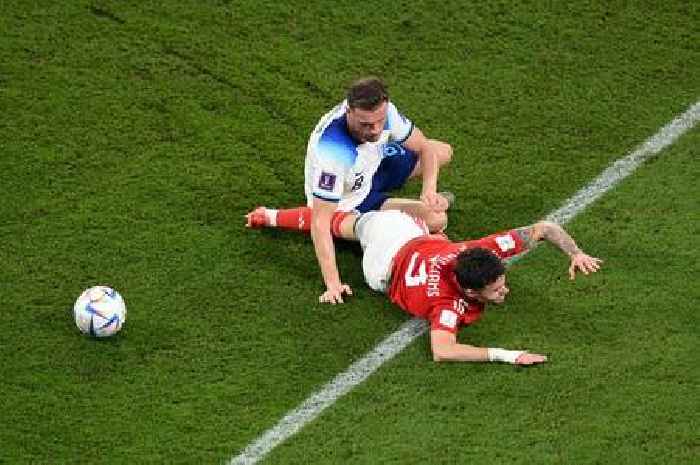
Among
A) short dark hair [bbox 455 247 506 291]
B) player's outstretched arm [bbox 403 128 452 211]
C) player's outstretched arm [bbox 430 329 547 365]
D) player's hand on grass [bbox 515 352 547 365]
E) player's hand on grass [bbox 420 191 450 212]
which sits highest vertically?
player's outstretched arm [bbox 403 128 452 211]

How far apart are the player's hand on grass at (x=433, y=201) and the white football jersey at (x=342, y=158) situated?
42cm

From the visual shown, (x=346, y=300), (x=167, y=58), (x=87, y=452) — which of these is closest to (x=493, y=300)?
(x=346, y=300)

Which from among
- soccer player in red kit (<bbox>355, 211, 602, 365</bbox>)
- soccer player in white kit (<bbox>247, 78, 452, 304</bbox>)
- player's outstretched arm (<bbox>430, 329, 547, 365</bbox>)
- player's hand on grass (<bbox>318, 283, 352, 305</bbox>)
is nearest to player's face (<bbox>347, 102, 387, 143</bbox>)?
soccer player in white kit (<bbox>247, 78, 452, 304</bbox>)

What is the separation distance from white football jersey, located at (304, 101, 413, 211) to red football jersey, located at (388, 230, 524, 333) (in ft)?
1.81

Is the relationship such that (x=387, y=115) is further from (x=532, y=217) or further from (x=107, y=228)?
(x=107, y=228)

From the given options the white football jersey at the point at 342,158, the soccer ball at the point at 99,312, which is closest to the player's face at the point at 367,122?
the white football jersey at the point at 342,158

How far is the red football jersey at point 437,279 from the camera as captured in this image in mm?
9516

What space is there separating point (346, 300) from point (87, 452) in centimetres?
190

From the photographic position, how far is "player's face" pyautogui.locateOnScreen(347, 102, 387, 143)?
9531 millimetres

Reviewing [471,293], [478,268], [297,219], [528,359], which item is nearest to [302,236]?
[297,219]

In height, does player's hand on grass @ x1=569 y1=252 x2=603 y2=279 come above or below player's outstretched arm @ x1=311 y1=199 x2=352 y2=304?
below

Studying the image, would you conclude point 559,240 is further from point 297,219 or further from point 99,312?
point 99,312

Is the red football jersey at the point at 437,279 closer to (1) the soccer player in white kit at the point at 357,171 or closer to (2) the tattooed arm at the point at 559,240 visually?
(2) the tattooed arm at the point at 559,240

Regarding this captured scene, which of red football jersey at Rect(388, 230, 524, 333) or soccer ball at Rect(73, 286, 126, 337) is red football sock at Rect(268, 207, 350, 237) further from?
soccer ball at Rect(73, 286, 126, 337)
